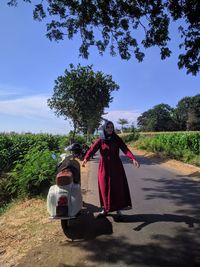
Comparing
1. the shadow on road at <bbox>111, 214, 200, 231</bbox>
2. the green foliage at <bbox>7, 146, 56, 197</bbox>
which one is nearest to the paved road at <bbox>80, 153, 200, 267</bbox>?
the shadow on road at <bbox>111, 214, 200, 231</bbox>

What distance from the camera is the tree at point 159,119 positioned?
9850 cm

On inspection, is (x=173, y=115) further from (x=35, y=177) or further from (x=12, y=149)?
(x=35, y=177)

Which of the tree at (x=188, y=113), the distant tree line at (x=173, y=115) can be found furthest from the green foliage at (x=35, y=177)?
the distant tree line at (x=173, y=115)

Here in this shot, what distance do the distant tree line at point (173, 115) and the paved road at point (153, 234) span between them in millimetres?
81795

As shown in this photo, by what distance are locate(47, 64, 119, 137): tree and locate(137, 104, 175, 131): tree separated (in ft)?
224

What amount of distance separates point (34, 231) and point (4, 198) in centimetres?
484

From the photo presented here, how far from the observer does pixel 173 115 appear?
334 feet

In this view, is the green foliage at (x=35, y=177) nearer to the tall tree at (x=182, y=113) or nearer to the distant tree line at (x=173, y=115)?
the distant tree line at (x=173, y=115)

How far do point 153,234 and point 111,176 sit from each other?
1.33 m

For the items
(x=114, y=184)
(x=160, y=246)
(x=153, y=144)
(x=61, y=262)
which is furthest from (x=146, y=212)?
(x=153, y=144)

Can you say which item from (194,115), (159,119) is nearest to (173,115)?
(159,119)

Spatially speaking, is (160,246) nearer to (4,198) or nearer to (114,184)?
(114,184)

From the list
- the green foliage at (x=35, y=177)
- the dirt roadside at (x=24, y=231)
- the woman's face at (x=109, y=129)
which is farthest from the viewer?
the green foliage at (x=35, y=177)

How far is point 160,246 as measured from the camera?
4938mm
